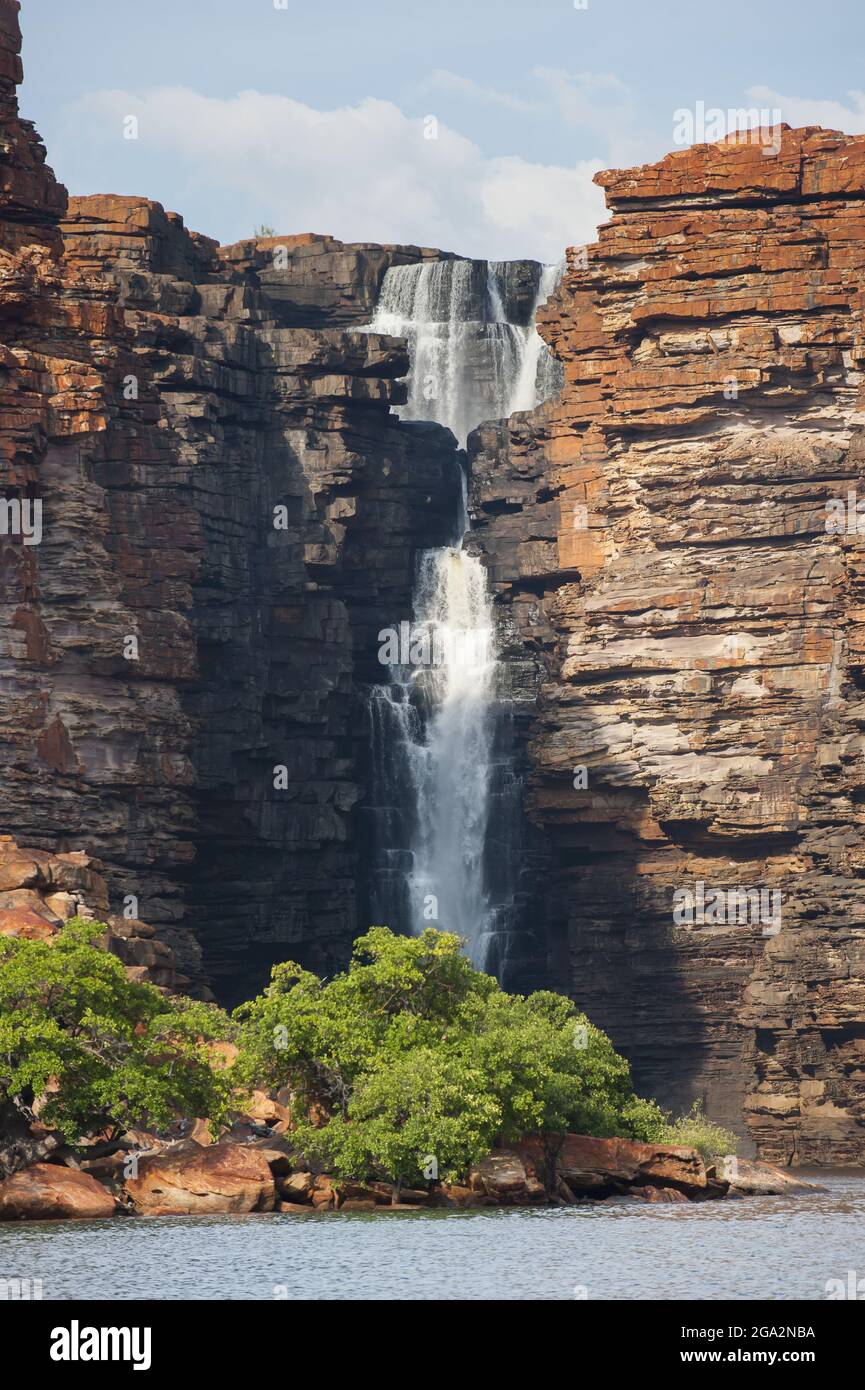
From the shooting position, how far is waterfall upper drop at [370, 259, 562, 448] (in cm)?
15900

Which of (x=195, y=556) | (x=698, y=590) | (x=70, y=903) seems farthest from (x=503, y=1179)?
(x=698, y=590)

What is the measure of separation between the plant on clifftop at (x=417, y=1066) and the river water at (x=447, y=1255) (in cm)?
271

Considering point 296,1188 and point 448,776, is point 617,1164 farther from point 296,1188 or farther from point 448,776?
point 448,776

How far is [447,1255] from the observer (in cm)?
7406

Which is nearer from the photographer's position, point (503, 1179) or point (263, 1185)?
point (263, 1185)

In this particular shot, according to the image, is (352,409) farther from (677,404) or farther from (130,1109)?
(130,1109)

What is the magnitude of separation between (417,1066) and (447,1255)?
1309 cm

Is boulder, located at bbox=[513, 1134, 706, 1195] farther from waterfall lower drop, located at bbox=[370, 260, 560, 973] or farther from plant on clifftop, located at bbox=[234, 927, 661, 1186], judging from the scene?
waterfall lower drop, located at bbox=[370, 260, 560, 973]

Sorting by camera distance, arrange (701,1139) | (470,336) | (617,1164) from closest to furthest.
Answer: (617,1164) → (701,1139) → (470,336)

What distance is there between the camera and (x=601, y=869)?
453 ft

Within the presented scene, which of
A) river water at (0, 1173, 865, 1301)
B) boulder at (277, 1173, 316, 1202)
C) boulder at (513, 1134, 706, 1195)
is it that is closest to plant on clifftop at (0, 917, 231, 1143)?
boulder at (277, 1173, 316, 1202)

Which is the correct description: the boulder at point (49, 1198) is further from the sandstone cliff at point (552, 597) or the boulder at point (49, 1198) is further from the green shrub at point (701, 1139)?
the sandstone cliff at point (552, 597)

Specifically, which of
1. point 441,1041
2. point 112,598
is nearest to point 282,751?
point 112,598

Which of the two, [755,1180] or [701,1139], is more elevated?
[701,1139]
